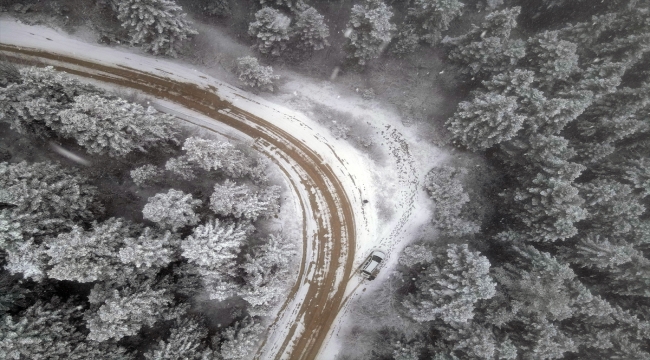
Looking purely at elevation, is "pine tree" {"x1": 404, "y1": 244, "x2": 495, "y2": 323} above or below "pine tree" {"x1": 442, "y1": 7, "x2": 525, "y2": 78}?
below

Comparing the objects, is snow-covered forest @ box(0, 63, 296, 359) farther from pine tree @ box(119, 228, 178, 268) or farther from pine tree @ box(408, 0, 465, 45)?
pine tree @ box(408, 0, 465, 45)

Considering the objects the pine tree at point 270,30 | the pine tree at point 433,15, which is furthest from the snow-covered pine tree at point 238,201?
the pine tree at point 433,15

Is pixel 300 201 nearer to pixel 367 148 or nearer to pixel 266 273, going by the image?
pixel 266 273

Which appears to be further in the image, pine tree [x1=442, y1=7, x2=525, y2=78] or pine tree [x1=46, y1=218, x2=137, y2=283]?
pine tree [x1=442, y1=7, x2=525, y2=78]

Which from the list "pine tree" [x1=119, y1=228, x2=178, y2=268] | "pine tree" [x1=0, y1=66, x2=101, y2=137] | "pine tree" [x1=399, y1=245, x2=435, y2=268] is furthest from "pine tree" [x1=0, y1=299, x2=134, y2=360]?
"pine tree" [x1=399, y1=245, x2=435, y2=268]

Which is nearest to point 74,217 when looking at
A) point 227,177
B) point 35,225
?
point 35,225

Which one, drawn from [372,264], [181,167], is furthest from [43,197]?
[372,264]

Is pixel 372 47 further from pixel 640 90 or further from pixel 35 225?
pixel 35 225

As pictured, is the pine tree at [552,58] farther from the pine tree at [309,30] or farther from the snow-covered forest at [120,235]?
the snow-covered forest at [120,235]
